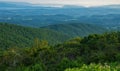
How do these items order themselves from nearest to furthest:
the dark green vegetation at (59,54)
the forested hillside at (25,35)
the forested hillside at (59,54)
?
the forested hillside at (59,54) < the dark green vegetation at (59,54) < the forested hillside at (25,35)

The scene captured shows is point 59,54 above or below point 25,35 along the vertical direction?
above

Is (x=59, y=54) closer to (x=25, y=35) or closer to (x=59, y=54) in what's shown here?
(x=59, y=54)

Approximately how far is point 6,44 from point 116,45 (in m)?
80.0

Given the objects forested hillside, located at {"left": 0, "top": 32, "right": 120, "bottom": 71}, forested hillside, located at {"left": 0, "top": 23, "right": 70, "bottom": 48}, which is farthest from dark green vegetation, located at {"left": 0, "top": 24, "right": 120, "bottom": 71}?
forested hillside, located at {"left": 0, "top": 23, "right": 70, "bottom": 48}

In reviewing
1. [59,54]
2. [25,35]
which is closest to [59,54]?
[59,54]

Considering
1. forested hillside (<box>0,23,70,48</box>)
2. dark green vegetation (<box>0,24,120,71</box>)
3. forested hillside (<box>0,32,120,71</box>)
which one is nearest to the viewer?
forested hillside (<box>0,32,120,71</box>)

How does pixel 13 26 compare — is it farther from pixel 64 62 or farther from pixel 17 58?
pixel 64 62

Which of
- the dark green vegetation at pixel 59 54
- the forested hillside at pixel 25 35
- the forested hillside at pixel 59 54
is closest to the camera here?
the forested hillside at pixel 59 54

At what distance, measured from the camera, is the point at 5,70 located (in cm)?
5356

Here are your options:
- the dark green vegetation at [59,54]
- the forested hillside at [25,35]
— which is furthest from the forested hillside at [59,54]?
the forested hillside at [25,35]

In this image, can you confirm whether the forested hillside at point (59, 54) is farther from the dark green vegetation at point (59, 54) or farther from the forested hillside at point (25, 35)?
the forested hillside at point (25, 35)

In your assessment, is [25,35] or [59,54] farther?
[25,35]

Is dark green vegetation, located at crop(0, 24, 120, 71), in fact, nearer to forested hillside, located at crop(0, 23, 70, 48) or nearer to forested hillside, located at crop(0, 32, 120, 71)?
forested hillside, located at crop(0, 32, 120, 71)

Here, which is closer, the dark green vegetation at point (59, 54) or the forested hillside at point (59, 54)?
the forested hillside at point (59, 54)
